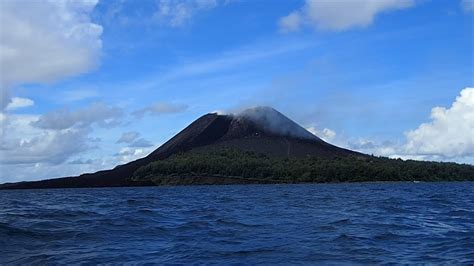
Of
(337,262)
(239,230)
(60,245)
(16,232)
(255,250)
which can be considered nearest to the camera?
(337,262)

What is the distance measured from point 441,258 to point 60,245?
13.6 meters

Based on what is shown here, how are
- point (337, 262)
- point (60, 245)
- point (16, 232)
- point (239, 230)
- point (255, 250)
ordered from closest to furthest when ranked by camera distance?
point (337, 262) → point (255, 250) → point (60, 245) → point (16, 232) → point (239, 230)

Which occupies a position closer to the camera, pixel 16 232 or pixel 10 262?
pixel 10 262

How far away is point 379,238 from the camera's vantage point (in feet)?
73.5

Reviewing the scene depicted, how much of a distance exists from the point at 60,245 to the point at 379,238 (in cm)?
1248

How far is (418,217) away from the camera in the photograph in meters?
32.1

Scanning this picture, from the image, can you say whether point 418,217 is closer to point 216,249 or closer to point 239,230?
point 239,230

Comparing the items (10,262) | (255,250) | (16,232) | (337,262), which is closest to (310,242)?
(255,250)

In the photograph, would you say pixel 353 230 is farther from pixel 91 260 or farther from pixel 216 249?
pixel 91 260

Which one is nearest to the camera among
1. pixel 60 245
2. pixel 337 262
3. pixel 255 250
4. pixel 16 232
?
pixel 337 262

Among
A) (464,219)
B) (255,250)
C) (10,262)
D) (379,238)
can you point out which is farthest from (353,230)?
(10,262)

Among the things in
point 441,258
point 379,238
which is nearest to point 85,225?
point 379,238

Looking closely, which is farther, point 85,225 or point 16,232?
point 85,225

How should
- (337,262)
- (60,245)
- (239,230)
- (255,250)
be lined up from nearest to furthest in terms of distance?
(337,262) → (255,250) → (60,245) → (239,230)
